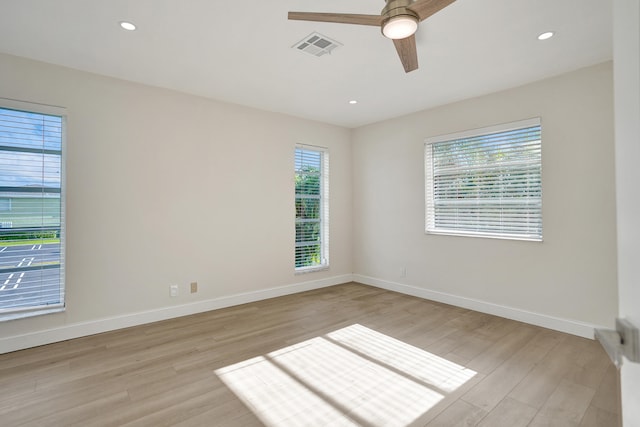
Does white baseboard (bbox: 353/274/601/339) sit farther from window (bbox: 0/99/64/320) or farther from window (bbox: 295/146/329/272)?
window (bbox: 0/99/64/320)

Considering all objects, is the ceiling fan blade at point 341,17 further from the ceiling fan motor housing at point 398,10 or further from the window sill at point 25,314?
the window sill at point 25,314

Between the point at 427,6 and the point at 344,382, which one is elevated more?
the point at 427,6

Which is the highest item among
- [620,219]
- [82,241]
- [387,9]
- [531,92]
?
[531,92]

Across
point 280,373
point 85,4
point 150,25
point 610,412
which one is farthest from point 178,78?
point 610,412

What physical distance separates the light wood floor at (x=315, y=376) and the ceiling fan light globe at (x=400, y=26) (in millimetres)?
2382

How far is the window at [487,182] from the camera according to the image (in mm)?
3510

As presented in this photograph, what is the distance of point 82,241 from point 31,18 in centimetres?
197

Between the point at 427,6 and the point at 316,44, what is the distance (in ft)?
3.92

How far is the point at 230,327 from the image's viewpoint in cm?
340

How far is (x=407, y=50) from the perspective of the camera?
2166mm

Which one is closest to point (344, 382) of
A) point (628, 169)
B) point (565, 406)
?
point (565, 406)

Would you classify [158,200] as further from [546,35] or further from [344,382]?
[546,35]

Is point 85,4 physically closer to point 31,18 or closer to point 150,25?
point 150,25

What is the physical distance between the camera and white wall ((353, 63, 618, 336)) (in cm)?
304
